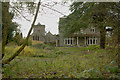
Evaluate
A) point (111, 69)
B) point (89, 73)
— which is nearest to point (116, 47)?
point (111, 69)

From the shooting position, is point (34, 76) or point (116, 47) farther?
point (116, 47)

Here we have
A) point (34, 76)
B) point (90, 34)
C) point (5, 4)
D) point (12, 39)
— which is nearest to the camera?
point (34, 76)

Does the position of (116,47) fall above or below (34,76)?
above

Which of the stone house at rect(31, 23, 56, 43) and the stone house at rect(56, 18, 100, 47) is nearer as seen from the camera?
the stone house at rect(31, 23, 56, 43)

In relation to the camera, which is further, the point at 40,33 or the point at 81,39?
the point at 81,39

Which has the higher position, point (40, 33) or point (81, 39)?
point (40, 33)

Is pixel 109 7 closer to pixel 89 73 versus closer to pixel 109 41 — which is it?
pixel 109 41

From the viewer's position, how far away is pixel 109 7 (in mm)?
4168

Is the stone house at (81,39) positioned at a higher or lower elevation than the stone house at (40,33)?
lower

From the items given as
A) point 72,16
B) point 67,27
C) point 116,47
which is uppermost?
point 72,16

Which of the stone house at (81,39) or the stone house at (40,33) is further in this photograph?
the stone house at (81,39)

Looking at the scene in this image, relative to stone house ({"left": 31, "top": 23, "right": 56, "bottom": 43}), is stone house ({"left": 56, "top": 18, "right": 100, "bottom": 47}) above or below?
below

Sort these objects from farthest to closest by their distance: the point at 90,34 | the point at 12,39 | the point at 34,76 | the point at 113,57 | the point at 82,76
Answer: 1. the point at 90,34
2. the point at 12,39
3. the point at 113,57
4. the point at 34,76
5. the point at 82,76

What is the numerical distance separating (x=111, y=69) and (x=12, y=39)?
38.0 feet
